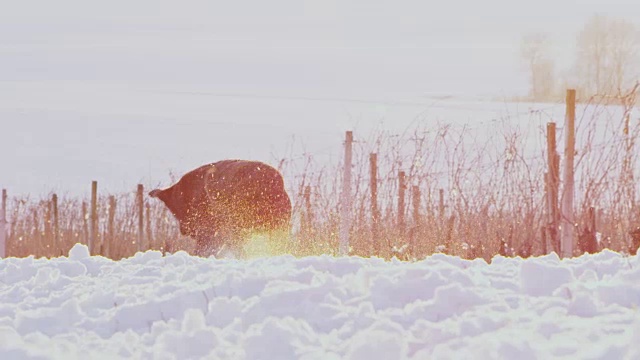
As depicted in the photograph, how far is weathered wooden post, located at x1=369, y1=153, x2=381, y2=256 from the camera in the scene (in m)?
11.2

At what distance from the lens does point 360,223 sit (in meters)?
11.4

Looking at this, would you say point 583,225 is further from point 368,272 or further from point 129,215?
point 129,215

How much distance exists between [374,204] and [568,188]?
3240mm

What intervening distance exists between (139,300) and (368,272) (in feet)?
3.26

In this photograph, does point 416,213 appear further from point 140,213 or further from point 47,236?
point 47,236

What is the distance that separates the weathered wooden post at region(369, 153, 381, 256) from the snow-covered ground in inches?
246

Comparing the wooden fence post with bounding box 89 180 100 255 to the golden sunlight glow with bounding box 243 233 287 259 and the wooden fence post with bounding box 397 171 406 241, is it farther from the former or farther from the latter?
the wooden fence post with bounding box 397 171 406 241

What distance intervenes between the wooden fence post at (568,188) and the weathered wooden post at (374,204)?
2581 mm

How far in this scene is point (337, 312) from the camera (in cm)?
358

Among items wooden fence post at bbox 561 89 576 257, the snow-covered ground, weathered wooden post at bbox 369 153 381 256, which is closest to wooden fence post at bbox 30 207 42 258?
weathered wooden post at bbox 369 153 381 256

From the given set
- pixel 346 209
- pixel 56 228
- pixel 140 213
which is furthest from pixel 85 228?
pixel 346 209

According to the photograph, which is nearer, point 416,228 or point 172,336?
point 172,336

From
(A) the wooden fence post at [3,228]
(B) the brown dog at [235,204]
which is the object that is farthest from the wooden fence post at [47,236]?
(B) the brown dog at [235,204]

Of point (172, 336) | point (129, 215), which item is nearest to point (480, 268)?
point (172, 336)
